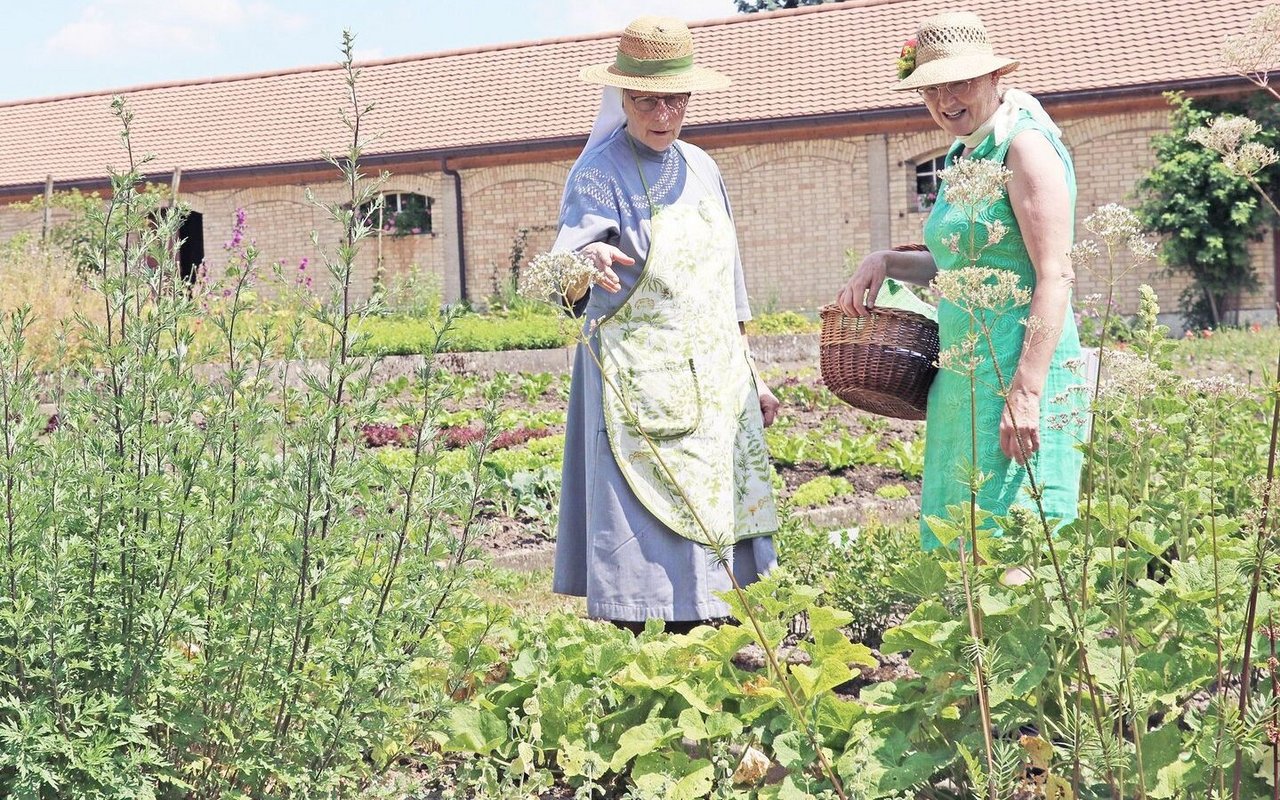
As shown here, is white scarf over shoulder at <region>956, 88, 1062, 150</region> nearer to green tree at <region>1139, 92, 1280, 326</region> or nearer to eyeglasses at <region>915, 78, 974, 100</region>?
eyeglasses at <region>915, 78, 974, 100</region>

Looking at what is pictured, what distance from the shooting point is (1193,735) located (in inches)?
89.5

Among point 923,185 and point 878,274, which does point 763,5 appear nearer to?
point 923,185

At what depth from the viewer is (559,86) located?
22.6m

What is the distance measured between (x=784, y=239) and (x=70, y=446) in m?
18.4

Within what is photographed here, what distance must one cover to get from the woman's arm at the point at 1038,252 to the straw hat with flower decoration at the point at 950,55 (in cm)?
19

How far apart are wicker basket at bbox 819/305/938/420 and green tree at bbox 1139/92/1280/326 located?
15508 millimetres

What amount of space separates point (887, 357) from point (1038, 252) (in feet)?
1.94

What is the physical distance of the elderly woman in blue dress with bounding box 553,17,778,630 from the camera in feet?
11.8

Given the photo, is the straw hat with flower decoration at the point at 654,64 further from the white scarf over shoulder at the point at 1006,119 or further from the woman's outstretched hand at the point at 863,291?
the white scarf over shoulder at the point at 1006,119

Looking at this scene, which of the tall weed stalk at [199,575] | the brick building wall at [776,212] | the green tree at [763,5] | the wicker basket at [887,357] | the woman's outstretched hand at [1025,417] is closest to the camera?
the tall weed stalk at [199,575]

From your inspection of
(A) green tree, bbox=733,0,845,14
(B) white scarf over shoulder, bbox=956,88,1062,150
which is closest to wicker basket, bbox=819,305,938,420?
(B) white scarf over shoulder, bbox=956,88,1062,150

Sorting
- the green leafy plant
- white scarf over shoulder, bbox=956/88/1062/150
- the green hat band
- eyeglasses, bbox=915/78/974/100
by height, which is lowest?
the green leafy plant

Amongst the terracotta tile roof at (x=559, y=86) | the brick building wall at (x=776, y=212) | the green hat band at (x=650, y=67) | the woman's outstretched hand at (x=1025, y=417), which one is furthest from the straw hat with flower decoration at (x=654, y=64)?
the terracotta tile roof at (x=559, y=86)

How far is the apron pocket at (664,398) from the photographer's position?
3615 millimetres
